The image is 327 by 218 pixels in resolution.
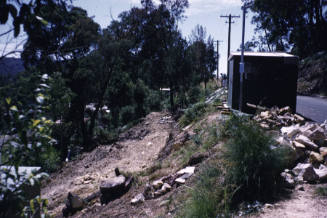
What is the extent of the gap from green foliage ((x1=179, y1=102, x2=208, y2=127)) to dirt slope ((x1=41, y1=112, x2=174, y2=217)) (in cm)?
109

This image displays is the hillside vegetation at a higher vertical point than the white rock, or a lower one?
higher

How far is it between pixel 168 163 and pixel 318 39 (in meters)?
31.3

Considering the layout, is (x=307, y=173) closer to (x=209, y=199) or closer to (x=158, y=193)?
(x=209, y=199)

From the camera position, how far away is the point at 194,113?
1417 centimetres

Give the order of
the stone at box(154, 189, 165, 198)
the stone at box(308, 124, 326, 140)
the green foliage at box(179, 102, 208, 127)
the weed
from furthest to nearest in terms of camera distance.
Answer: the green foliage at box(179, 102, 208, 127) < the stone at box(154, 189, 165, 198) < the stone at box(308, 124, 326, 140) < the weed

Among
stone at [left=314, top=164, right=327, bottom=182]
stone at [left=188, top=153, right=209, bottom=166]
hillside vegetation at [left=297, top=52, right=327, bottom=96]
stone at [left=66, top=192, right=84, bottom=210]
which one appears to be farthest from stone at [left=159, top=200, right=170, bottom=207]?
hillside vegetation at [left=297, top=52, right=327, bottom=96]

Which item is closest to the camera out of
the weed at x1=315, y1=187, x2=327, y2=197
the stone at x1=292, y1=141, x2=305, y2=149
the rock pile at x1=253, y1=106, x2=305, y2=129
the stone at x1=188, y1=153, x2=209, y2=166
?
the weed at x1=315, y1=187, x2=327, y2=197

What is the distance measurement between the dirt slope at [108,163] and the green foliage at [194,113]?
3.58ft

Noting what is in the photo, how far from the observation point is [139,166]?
456 inches

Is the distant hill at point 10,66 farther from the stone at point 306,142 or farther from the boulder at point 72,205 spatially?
the boulder at point 72,205

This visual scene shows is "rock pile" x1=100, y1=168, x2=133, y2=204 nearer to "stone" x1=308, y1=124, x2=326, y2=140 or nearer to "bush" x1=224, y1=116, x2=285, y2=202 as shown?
"bush" x1=224, y1=116, x2=285, y2=202

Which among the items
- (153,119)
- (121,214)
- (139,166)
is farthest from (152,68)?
(121,214)

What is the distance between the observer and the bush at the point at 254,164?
201 inches

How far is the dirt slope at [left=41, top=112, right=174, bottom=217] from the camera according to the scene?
1114 centimetres
